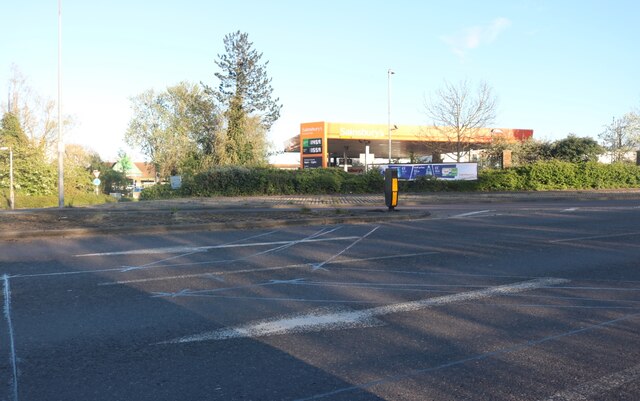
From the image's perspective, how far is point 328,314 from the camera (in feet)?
18.5

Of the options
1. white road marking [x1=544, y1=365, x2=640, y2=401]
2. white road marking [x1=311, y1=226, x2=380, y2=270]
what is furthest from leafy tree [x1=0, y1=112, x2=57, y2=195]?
white road marking [x1=544, y1=365, x2=640, y2=401]

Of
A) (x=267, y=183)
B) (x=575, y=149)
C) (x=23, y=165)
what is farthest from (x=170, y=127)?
(x=575, y=149)

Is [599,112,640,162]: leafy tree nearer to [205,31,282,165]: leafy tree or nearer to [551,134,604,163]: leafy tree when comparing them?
[551,134,604,163]: leafy tree

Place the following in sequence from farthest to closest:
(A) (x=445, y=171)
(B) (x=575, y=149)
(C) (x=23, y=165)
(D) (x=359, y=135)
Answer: (D) (x=359, y=135) < (C) (x=23, y=165) < (B) (x=575, y=149) < (A) (x=445, y=171)

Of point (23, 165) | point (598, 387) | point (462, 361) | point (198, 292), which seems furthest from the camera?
point (23, 165)

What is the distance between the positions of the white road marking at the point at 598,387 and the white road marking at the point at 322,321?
6.60ft

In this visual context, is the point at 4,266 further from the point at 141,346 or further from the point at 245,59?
the point at 245,59

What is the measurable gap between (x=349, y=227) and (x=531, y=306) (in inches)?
308

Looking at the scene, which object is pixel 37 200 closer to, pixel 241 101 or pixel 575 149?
pixel 241 101

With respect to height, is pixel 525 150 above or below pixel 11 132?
below

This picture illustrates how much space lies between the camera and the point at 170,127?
48562 mm

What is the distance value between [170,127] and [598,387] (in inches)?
1898

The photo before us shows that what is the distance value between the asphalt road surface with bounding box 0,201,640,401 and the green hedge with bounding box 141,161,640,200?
60.1 feet

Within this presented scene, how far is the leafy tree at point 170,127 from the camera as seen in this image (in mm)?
45031
